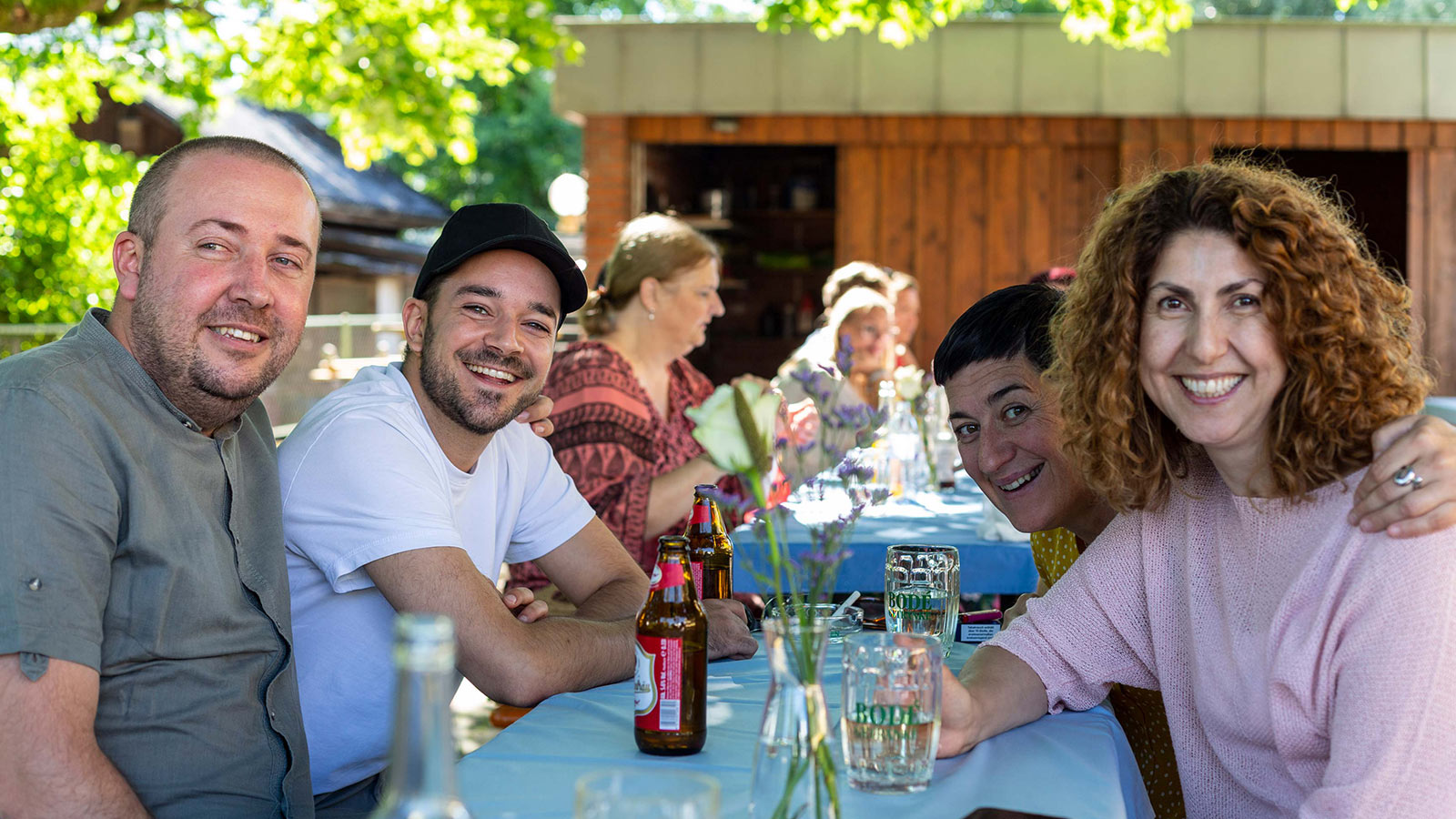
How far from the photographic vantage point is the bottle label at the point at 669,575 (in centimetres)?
173

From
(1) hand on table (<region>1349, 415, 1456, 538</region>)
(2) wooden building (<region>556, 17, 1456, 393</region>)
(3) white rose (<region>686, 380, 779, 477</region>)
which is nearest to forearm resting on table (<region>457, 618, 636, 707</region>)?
(3) white rose (<region>686, 380, 779, 477</region>)

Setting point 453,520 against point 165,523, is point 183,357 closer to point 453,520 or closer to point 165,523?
point 165,523

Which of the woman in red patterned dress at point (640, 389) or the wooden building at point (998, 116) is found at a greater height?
the wooden building at point (998, 116)

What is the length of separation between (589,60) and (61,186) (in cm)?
485

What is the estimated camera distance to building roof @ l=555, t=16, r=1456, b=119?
9070mm

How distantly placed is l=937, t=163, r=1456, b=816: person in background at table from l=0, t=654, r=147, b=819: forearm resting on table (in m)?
1.16

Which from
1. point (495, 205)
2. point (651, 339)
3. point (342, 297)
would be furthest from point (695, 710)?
point (342, 297)

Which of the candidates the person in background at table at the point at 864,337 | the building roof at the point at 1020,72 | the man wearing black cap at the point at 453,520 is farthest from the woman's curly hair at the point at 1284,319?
the building roof at the point at 1020,72

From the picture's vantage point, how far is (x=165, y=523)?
73.2 inches

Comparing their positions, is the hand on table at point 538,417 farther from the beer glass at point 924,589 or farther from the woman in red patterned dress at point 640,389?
the beer glass at point 924,589

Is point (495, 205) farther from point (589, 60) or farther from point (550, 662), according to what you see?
point (589, 60)

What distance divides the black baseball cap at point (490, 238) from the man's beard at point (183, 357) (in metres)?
0.54

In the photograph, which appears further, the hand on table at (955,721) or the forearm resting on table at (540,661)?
the forearm resting on table at (540,661)

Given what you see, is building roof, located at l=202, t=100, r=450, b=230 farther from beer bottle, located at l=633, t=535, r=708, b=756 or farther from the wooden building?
beer bottle, located at l=633, t=535, r=708, b=756
